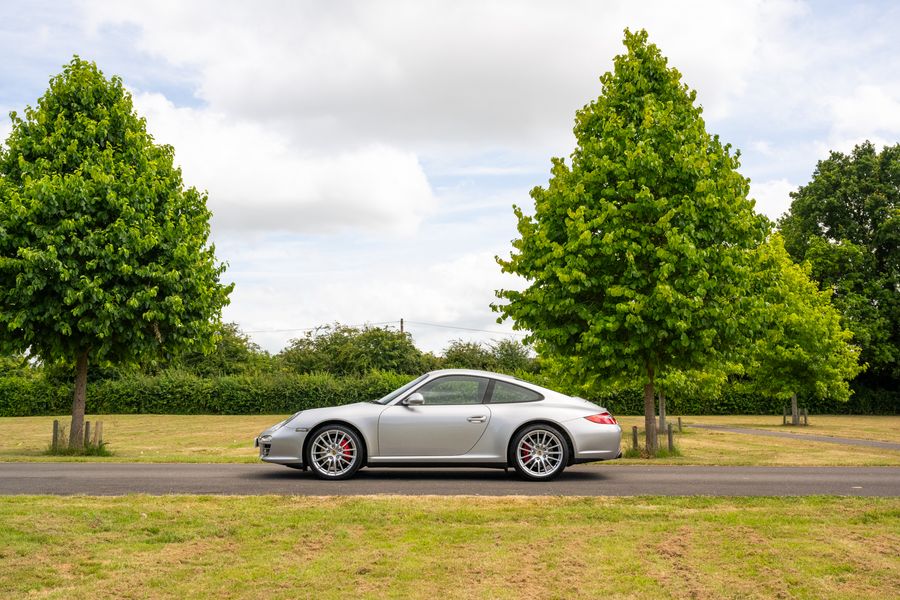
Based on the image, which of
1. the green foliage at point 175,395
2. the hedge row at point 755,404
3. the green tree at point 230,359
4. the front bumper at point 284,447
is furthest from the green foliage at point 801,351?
the green tree at point 230,359

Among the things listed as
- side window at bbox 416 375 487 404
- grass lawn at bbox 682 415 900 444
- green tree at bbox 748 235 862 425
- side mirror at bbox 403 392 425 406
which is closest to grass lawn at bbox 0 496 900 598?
side mirror at bbox 403 392 425 406

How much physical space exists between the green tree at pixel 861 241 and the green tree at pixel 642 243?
3912cm

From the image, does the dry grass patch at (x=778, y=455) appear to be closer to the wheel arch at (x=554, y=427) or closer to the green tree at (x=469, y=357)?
the wheel arch at (x=554, y=427)

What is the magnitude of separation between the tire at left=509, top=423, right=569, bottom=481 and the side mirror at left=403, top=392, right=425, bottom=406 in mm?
1317

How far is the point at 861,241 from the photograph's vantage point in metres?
55.7

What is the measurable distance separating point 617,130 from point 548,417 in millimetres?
9014

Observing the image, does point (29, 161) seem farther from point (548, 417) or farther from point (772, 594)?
point (772, 594)

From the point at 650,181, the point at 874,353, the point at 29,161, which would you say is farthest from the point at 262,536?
the point at 874,353

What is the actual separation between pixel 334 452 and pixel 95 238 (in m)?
9.33

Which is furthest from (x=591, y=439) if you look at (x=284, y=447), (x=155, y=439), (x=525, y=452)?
(x=155, y=439)

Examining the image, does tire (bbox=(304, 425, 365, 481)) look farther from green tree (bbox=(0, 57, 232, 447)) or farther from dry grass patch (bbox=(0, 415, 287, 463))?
green tree (bbox=(0, 57, 232, 447))

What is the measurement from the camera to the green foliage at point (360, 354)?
70438mm

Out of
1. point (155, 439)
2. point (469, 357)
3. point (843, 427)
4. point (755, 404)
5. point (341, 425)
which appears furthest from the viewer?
point (469, 357)

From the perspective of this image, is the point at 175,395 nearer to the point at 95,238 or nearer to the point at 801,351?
the point at 801,351
